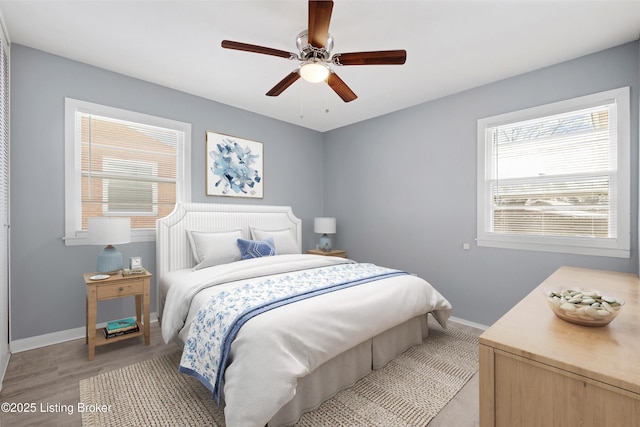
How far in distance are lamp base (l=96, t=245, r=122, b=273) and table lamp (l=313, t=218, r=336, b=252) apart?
8.58 feet

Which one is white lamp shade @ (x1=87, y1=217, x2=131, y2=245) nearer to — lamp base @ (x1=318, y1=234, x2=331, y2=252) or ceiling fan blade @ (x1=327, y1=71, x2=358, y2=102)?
ceiling fan blade @ (x1=327, y1=71, x2=358, y2=102)

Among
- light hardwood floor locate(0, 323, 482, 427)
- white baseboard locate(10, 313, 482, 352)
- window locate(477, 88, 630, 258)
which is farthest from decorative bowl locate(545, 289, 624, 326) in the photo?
white baseboard locate(10, 313, 482, 352)

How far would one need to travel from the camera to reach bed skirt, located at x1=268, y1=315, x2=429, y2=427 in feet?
5.68

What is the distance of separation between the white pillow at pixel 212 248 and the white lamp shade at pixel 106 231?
0.71 metres

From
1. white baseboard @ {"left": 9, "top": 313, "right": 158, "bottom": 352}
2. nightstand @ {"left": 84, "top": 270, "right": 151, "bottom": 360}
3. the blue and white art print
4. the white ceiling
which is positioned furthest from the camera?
the blue and white art print

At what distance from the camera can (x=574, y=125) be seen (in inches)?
108

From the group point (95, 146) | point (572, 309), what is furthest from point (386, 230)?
point (95, 146)

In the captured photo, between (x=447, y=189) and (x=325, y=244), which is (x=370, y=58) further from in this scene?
(x=325, y=244)

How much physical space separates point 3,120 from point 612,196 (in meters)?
5.07

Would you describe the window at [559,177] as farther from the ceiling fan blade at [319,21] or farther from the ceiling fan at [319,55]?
the ceiling fan blade at [319,21]

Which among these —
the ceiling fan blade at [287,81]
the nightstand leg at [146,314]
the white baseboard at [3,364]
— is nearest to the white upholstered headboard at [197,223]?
the nightstand leg at [146,314]

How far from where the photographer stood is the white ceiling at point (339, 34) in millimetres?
2051

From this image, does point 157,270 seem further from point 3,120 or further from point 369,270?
point 369,270

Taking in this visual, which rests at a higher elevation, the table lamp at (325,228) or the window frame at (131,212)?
the window frame at (131,212)
